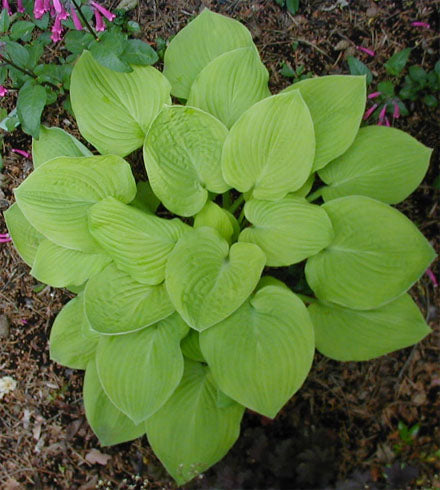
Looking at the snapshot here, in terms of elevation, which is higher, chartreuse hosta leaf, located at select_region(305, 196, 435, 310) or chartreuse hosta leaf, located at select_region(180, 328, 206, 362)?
chartreuse hosta leaf, located at select_region(305, 196, 435, 310)

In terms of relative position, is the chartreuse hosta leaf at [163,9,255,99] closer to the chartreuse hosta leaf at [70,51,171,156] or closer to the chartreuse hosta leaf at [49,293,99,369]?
the chartreuse hosta leaf at [70,51,171,156]

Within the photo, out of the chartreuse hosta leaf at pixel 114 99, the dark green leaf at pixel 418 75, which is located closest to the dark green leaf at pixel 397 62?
the dark green leaf at pixel 418 75

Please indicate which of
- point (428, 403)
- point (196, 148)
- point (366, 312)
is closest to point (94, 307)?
point (196, 148)

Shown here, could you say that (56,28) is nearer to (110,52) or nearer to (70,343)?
(110,52)

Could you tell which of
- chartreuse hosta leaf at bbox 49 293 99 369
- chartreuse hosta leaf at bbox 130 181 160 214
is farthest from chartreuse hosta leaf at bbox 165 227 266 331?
chartreuse hosta leaf at bbox 49 293 99 369

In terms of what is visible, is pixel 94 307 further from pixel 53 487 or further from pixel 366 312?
pixel 53 487

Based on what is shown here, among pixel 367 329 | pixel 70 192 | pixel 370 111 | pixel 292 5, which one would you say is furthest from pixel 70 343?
pixel 292 5
